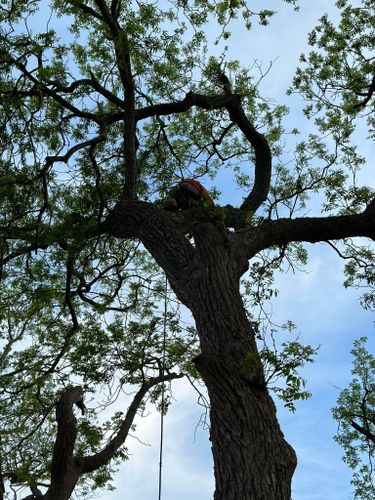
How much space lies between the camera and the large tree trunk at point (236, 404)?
3.68m

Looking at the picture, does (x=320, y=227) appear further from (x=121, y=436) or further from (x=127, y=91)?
(x=121, y=436)

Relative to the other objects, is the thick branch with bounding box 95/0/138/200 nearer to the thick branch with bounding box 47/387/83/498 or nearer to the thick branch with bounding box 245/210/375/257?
the thick branch with bounding box 245/210/375/257

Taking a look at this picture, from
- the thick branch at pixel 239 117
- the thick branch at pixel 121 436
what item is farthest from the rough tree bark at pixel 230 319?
the thick branch at pixel 121 436

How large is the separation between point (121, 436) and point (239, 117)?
445 centimetres

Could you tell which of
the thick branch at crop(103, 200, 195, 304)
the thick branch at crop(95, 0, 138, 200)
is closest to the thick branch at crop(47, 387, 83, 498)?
the thick branch at crop(103, 200, 195, 304)

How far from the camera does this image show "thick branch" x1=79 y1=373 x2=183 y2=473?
22.6 ft

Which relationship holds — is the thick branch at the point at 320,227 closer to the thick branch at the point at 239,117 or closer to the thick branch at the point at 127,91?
the thick branch at the point at 239,117

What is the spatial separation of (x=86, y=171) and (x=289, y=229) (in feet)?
10.6

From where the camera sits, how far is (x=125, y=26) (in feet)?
25.2

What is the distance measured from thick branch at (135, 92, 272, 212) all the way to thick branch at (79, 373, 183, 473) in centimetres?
314

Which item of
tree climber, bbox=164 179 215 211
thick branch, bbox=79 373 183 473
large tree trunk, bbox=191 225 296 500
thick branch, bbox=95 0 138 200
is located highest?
thick branch, bbox=95 0 138 200

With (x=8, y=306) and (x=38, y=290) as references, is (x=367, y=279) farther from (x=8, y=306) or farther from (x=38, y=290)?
(x=8, y=306)

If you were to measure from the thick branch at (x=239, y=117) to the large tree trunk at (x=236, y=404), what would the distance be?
275 cm

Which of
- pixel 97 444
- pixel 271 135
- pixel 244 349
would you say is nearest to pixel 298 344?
pixel 244 349
